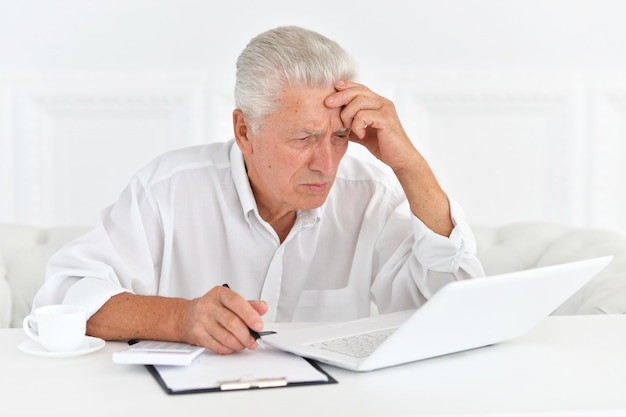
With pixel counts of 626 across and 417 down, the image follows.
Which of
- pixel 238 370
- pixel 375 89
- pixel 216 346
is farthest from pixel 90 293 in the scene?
pixel 375 89

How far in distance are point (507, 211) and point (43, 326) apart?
230cm

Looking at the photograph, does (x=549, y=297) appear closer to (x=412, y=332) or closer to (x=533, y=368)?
(x=533, y=368)

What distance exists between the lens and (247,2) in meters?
3.18

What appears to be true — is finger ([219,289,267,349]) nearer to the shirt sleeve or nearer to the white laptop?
the white laptop

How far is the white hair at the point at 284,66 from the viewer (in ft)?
5.89

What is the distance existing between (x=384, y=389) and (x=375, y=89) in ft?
7.07

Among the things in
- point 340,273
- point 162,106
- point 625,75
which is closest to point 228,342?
point 340,273

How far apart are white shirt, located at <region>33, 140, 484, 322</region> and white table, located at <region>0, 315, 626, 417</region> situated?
0.47 meters

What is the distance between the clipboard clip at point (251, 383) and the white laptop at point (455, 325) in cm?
11

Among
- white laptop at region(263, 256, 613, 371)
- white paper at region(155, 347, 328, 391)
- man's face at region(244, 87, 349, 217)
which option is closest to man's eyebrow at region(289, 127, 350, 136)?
man's face at region(244, 87, 349, 217)

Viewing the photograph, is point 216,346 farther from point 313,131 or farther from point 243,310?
point 313,131

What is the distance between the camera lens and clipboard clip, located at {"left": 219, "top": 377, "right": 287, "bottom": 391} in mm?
1157

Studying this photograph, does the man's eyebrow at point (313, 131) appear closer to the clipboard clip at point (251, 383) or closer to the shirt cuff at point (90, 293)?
the shirt cuff at point (90, 293)

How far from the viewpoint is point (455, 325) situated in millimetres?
1258
